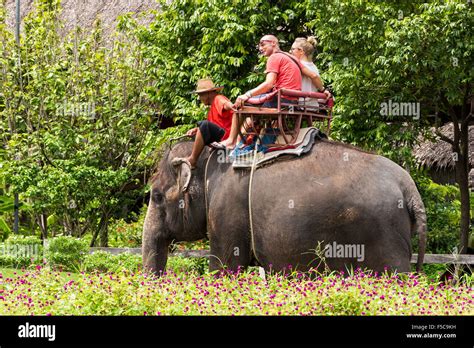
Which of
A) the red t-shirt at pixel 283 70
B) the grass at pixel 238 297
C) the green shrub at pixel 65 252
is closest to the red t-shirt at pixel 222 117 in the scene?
the red t-shirt at pixel 283 70

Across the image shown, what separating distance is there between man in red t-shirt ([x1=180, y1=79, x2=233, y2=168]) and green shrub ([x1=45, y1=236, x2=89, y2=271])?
418cm

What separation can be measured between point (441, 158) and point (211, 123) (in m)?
10.6

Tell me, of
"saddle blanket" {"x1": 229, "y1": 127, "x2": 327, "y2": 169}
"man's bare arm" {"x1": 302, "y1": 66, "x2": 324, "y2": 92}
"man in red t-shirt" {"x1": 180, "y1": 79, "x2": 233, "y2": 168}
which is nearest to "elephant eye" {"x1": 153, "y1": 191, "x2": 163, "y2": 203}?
"man in red t-shirt" {"x1": 180, "y1": 79, "x2": 233, "y2": 168}

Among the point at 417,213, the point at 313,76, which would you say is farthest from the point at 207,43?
the point at 417,213

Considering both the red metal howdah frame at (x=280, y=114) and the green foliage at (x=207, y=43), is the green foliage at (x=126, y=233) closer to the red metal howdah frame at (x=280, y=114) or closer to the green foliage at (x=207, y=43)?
the green foliage at (x=207, y=43)

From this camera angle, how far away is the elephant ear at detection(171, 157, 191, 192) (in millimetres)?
10336

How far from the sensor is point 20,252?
48.0ft

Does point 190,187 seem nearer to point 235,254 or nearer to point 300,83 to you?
point 235,254

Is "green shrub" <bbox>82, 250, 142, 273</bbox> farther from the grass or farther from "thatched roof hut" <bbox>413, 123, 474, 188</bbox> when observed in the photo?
"thatched roof hut" <bbox>413, 123, 474, 188</bbox>

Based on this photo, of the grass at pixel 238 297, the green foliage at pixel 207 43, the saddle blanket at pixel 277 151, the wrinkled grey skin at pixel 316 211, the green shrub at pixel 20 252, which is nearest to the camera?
the grass at pixel 238 297

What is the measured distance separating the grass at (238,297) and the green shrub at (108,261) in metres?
5.14

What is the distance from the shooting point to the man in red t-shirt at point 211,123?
1015 cm

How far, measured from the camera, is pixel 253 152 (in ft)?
32.4
